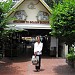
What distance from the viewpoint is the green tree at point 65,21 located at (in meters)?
13.4

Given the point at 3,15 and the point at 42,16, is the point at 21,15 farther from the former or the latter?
the point at 3,15

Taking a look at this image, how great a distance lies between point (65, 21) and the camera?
44.6 ft

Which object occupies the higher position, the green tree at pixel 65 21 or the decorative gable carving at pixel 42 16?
the decorative gable carving at pixel 42 16

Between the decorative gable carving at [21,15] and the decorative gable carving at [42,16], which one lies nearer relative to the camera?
the decorative gable carving at [21,15]

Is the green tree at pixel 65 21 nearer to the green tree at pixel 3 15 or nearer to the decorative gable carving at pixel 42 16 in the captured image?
the green tree at pixel 3 15

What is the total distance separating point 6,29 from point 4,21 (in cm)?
90

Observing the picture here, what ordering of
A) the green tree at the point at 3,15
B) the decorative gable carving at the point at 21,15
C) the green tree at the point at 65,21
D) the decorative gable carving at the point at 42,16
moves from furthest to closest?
the decorative gable carving at the point at 42,16
the decorative gable carving at the point at 21,15
the green tree at the point at 3,15
the green tree at the point at 65,21

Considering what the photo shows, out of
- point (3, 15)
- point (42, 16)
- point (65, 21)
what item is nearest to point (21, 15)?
point (42, 16)

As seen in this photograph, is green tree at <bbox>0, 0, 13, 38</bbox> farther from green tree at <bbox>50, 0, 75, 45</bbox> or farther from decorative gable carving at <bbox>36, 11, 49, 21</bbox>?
decorative gable carving at <bbox>36, 11, 49, 21</bbox>

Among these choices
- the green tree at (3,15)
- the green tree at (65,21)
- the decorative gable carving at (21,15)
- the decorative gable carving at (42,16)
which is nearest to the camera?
the green tree at (65,21)

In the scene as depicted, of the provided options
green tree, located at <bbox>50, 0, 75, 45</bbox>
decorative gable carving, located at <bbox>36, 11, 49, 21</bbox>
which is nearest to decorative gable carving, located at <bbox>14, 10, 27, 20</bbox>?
decorative gable carving, located at <bbox>36, 11, 49, 21</bbox>

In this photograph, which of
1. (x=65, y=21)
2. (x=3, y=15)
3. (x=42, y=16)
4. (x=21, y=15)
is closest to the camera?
(x=65, y=21)

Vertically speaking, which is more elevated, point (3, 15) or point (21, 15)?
point (21, 15)

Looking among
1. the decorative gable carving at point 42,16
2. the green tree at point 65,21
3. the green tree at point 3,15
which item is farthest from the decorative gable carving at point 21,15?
the green tree at point 65,21
